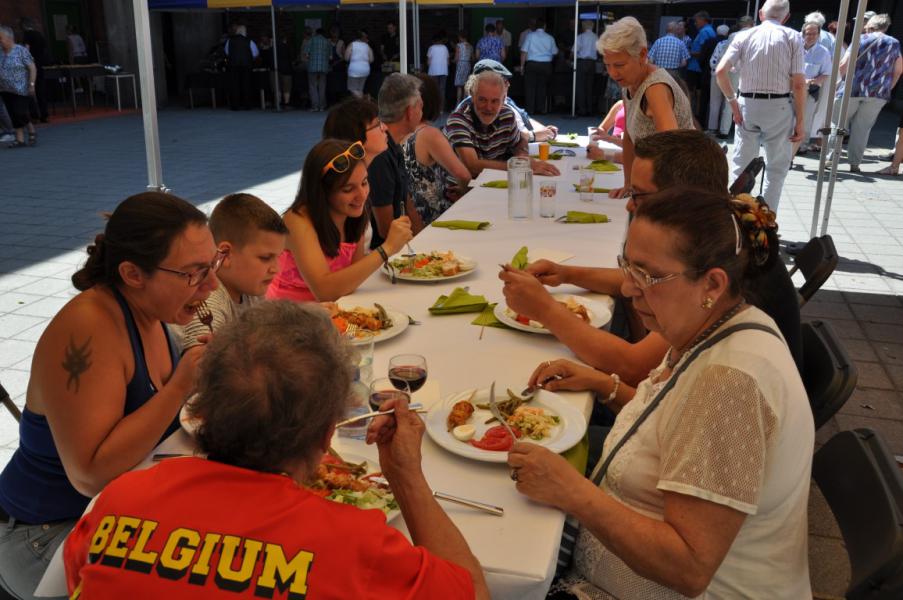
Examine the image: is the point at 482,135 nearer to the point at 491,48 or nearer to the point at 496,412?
the point at 496,412

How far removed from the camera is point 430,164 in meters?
5.12

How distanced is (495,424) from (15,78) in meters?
11.7

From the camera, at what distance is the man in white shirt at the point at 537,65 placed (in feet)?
51.1

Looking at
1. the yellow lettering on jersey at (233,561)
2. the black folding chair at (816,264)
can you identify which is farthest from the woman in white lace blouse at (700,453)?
the black folding chair at (816,264)

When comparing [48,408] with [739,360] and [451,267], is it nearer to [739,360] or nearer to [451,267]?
[739,360]

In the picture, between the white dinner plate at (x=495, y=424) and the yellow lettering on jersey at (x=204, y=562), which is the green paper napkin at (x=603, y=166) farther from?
the yellow lettering on jersey at (x=204, y=562)

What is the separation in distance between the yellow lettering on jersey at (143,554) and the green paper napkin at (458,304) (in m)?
1.62

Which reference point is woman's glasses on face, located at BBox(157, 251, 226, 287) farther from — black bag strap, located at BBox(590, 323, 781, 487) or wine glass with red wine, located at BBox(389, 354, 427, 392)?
black bag strap, located at BBox(590, 323, 781, 487)

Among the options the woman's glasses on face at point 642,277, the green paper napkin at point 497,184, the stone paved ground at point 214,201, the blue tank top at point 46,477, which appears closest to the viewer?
the woman's glasses on face at point 642,277

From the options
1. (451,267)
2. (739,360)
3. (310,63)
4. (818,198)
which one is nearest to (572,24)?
(310,63)

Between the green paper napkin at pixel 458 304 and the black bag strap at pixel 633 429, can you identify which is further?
the green paper napkin at pixel 458 304

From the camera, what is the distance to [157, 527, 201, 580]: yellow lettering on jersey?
997mm

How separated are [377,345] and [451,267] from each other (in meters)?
0.79

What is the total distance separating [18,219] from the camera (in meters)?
7.29
